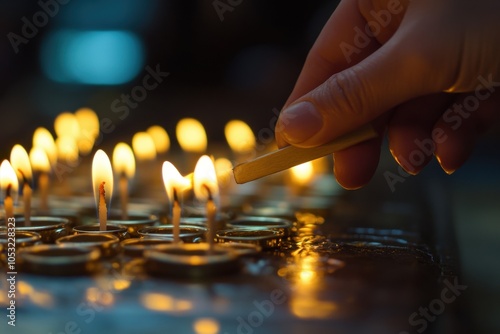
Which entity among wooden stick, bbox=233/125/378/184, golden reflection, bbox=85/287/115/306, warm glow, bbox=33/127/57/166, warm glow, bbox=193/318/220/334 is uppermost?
warm glow, bbox=33/127/57/166

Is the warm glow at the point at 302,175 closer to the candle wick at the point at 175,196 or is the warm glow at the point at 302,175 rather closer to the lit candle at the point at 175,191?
the lit candle at the point at 175,191

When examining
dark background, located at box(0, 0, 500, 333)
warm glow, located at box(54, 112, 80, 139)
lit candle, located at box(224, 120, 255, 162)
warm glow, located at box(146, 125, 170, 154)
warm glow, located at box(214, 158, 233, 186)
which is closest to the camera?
warm glow, located at box(214, 158, 233, 186)

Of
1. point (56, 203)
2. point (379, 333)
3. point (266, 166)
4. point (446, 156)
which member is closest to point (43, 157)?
point (56, 203)

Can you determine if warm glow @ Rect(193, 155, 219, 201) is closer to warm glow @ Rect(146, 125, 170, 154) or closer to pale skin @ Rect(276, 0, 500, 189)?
pale skin @ Rect(276, 0, 500, 189)

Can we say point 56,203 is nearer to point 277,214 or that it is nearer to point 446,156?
point 277,214

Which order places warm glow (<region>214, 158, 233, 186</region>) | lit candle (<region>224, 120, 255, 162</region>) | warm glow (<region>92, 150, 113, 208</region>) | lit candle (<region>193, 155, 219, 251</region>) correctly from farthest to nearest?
lit candle (<region>224, 120, 255, 162</region>)
warm glow (<region>214, 158, 233, 186</region>)
warm glow (<region>92, 150, 113, 208</region>)
lit candle (<region>193, 155, 219, 251</region>)

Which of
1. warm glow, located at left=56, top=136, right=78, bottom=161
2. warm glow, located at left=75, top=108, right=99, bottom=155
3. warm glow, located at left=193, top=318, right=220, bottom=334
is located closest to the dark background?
warm glow, located at left=75, top=108, right=99, bottom=155
